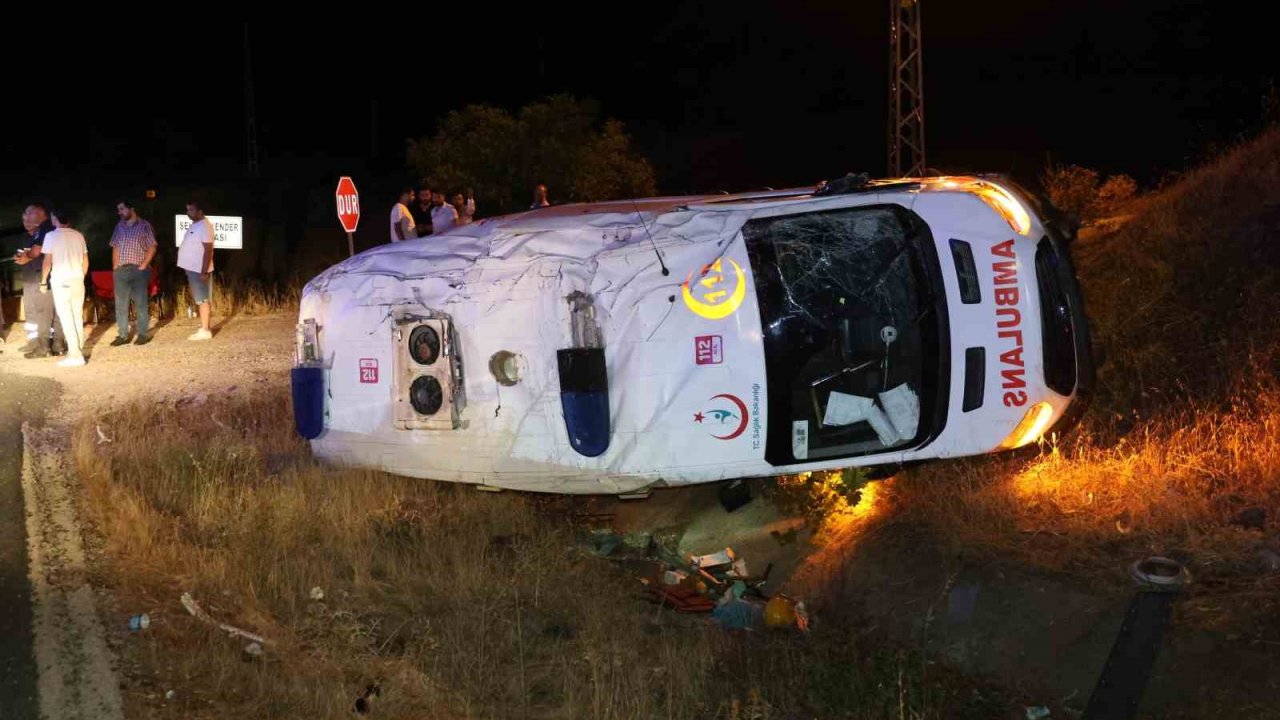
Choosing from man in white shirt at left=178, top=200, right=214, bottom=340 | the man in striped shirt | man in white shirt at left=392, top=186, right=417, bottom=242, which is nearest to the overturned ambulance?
the man in striped shirt

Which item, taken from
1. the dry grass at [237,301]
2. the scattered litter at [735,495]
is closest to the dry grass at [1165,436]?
the scattered litter at [735,495]

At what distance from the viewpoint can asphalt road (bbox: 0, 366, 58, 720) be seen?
493 cm

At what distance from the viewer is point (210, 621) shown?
5719mm

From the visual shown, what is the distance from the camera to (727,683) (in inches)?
229

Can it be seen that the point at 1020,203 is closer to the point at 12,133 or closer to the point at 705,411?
the point at 705,411

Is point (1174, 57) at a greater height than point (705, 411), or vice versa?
point (1174, 57)

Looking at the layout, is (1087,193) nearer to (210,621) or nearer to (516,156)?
(210,621)

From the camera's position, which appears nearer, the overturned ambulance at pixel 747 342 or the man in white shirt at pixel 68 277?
the overturned ambulance at pixel 747 342

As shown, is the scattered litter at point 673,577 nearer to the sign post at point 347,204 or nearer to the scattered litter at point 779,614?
the scattered litter at point 779,614

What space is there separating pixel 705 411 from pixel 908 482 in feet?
5.57

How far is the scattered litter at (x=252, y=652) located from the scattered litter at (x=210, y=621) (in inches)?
1.1

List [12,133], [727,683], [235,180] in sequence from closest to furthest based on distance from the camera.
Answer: [727,683]
[235,180]
[12,133]

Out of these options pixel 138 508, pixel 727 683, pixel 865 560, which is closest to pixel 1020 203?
pixel 865 560

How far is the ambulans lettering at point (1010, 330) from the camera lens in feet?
22.3
